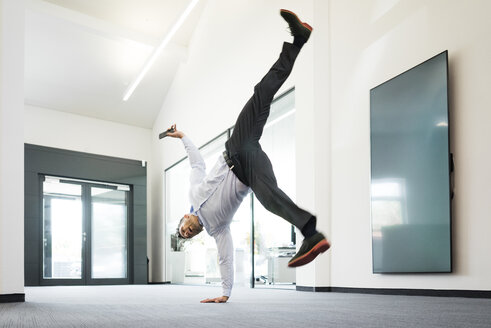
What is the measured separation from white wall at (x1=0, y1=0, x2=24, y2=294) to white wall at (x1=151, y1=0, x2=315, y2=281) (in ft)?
10.2

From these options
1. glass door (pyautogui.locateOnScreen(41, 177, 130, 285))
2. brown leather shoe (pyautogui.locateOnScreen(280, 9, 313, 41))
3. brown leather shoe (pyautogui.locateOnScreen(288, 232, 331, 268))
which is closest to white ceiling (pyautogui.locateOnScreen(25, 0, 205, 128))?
glass door (pyautogui.locateOnScreen(41, 177, 130, 285))

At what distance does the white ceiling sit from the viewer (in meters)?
8.96

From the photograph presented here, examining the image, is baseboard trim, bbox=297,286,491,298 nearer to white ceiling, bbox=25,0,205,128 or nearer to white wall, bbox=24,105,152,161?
white ceiling, bbox=25,0,205,128

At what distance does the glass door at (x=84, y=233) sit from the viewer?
10016 millimetres

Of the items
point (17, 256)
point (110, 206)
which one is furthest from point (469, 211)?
point (110, 206)

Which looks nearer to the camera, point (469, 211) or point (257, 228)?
point (469, 211)

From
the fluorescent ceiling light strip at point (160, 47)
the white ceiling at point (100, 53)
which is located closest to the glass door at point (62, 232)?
the white ceiling at point (100, 53)

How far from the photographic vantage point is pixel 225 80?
326 inches

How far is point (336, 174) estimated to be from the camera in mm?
5516

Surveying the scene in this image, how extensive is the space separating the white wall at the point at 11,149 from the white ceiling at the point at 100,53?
401 centimetres

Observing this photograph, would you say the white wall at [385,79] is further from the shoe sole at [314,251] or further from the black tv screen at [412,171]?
the shoe sole at [314,251]

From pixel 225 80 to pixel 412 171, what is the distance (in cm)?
466

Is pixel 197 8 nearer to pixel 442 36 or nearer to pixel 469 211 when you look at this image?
pixel 442 36

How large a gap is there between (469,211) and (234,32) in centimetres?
545
